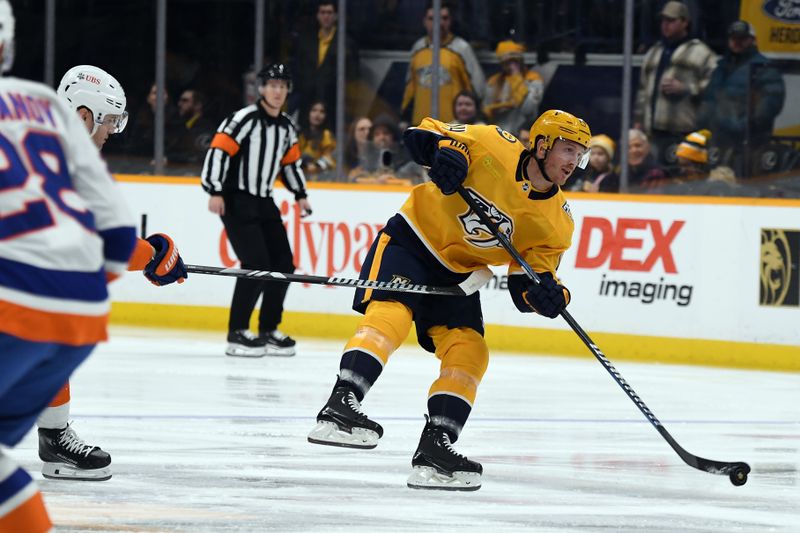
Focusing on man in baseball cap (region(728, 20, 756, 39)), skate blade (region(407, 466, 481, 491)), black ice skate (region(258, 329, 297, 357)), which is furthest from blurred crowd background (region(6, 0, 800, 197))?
→ skate blade (region(407, 466, 481, 491))

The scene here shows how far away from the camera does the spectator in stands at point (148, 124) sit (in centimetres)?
940

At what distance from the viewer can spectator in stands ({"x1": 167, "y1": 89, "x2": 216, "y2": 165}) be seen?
30.3 feet

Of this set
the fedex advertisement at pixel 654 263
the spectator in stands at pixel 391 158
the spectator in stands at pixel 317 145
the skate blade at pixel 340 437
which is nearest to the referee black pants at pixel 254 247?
the fedex advertisement at pixel 654 263

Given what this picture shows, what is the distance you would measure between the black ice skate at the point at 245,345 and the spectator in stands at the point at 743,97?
2.51m

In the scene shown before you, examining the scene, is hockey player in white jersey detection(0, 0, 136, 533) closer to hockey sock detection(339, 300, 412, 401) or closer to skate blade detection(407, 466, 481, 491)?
hockey sock detection(339, 300, 412, 401)

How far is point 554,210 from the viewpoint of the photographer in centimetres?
438

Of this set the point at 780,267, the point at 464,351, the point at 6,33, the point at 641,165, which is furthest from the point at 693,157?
the point at 6,33

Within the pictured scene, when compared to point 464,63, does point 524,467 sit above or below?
below

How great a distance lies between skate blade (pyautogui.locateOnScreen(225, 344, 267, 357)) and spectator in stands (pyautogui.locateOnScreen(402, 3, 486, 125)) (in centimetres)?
190

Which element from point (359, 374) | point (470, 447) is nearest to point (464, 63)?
point (470, 447)

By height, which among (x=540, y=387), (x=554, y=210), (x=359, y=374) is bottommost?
(x=540, y=387)

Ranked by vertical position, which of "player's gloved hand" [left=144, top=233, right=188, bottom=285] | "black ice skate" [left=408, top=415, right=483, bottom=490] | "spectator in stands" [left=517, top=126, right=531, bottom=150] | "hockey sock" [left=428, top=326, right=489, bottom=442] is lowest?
"black ice skate" [left=408, top=415, right=483, bottom=490]

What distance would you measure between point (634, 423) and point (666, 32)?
3.06 meters

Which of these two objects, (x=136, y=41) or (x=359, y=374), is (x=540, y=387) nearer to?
(x=359, y=374)
